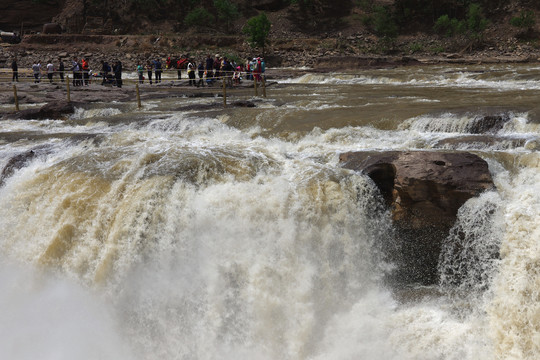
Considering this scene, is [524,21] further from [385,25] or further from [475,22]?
[385,25]

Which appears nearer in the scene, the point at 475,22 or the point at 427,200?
the point at 427,200

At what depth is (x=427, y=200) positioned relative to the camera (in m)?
7.75

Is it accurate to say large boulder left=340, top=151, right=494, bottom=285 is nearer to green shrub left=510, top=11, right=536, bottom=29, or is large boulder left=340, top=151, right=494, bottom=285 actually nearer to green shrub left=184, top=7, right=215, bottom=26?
green shrub left=510, top=11, right=536, bottom=29

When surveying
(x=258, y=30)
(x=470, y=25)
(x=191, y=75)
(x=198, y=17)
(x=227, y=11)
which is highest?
(x=227, y=11)

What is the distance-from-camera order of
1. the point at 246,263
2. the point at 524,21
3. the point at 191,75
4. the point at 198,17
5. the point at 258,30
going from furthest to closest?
the point at 198,17 < the point at 524,21 < the point at 258,30 < the point at 191,75 < the point at 246,263

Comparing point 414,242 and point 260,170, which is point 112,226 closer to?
point 260,170

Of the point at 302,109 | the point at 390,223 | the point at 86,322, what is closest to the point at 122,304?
the point at 86,322

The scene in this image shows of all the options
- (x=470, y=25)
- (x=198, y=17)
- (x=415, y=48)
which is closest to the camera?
(x=470, y=25)

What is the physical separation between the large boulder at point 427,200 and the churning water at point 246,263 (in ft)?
0.62

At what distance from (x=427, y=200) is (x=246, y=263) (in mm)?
2779

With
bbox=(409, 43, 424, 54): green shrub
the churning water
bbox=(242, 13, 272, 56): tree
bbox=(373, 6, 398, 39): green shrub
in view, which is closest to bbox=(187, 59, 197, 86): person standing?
the churning water

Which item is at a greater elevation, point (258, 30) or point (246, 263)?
point (258, 30)

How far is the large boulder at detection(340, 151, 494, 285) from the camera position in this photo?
760 cm

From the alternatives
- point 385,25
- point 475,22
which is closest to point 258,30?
point 385,25
